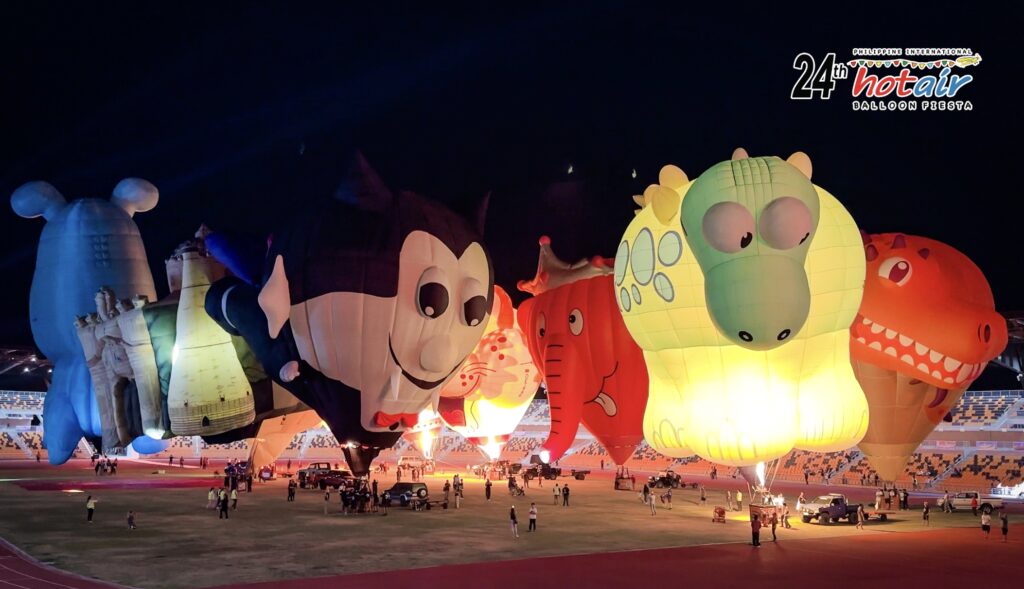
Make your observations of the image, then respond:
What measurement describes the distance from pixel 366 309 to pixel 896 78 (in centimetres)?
2333

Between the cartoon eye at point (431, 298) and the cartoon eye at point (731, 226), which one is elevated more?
the cartoon eye at point (731, 226)

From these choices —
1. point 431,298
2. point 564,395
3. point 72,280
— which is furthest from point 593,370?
point 72,280

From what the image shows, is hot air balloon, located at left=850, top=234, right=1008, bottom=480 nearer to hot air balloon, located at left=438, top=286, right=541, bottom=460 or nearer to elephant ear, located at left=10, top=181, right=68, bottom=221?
hot air balloon, located at left=438, top=286, right=541, bottom=460

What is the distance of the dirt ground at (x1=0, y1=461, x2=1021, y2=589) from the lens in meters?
14.3

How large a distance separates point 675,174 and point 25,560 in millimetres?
12147

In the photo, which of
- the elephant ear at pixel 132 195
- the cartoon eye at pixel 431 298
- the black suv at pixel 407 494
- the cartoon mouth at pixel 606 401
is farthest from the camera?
the elephant ear at pixel 132 195

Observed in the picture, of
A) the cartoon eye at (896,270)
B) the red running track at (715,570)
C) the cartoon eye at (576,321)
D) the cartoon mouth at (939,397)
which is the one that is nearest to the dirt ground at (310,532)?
the red running track at (715,570)

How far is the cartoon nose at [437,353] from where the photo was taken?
682 inches

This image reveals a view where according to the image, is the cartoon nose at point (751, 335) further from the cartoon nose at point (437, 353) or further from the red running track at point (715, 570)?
the cartoon nose at point (437, 353)

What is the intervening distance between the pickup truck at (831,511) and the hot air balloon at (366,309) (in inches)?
369

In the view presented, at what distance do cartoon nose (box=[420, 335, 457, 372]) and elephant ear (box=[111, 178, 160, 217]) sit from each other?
639 inches

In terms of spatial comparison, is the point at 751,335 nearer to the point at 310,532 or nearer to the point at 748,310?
the point at 748,310

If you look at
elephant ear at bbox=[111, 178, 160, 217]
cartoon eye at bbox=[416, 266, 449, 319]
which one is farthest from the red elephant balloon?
elephant ear at bbox=[111, 178, 160, 217]

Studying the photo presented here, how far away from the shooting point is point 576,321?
21375 mm
